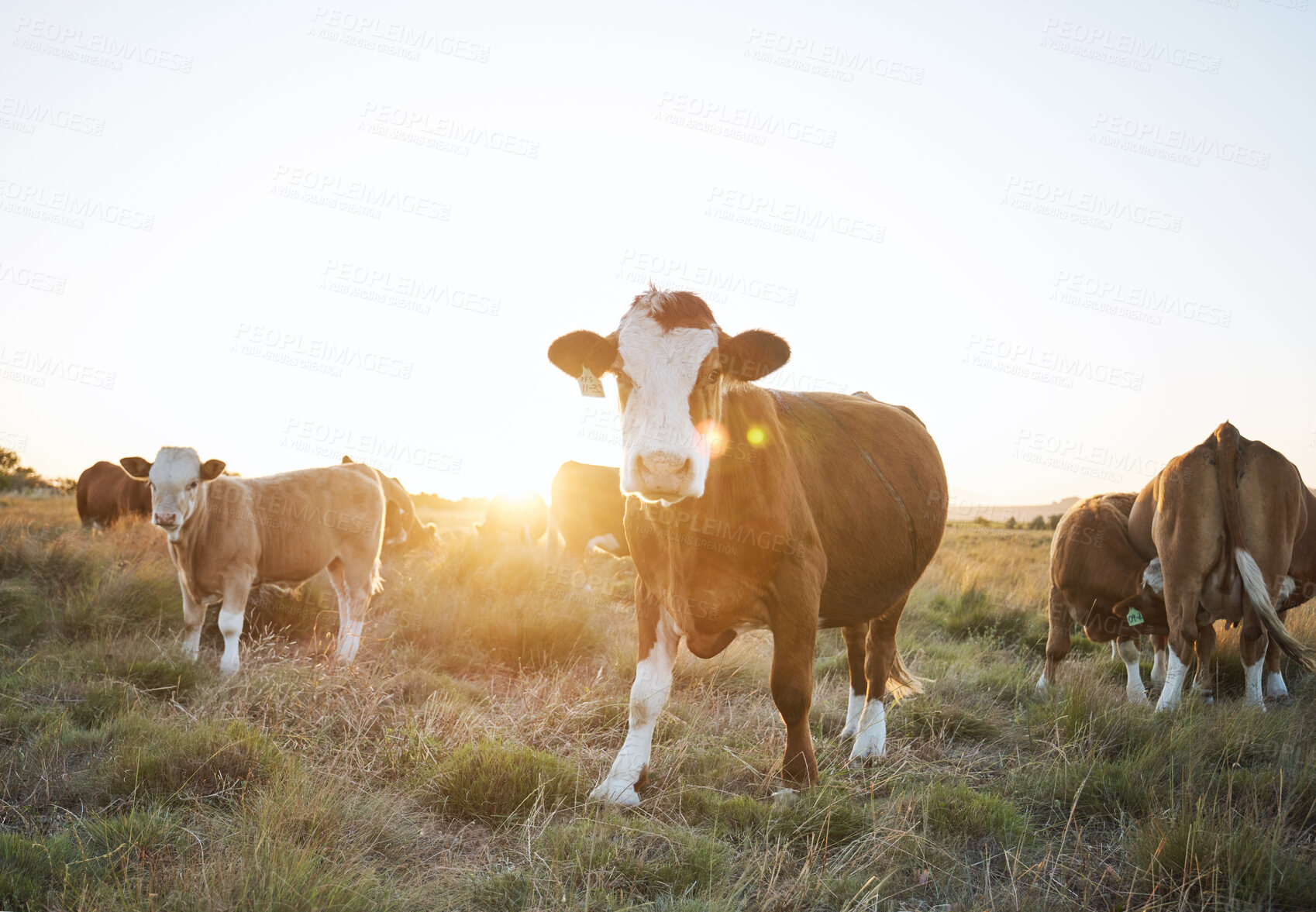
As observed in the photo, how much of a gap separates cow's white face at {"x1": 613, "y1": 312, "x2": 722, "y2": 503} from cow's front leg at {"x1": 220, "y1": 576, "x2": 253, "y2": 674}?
18.1 feet

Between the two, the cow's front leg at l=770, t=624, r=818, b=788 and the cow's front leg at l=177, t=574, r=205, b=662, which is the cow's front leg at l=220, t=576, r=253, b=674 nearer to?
the cow's front leg at l=177, t=574, r=205, b=662

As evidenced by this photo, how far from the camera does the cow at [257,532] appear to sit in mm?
7605

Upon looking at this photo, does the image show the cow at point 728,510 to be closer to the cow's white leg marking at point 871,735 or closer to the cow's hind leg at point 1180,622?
the cow's white leg marking at point 871,735

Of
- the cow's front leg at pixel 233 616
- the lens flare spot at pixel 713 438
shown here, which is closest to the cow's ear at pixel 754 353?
the lens flare spot at pixel 713 438

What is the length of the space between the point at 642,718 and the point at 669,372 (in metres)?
2.02

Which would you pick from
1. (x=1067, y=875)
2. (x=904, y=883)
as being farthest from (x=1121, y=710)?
(x=904, y=883)

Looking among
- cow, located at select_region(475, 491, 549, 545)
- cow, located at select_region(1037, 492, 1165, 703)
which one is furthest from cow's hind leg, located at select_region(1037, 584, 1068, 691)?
cow, located at select_region(475, 491, 549, 545)

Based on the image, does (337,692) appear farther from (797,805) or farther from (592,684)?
(797,805)

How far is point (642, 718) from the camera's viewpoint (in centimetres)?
418

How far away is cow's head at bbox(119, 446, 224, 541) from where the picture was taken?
7.43 m

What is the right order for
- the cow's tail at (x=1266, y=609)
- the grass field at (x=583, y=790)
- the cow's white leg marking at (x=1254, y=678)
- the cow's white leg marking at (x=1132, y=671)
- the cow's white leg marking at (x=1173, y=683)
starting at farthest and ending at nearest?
the cow's white leg marking at (x=1132, y=671) → the cow's white leg marking at (x=1254, y=678) → the cow's white leg marking at (x=1173, y=683) → the cow's tail at (x=1266, y=609) → the grass field at (x=583, y=790)

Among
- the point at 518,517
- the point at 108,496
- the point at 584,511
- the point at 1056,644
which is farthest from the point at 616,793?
the point at 108,496

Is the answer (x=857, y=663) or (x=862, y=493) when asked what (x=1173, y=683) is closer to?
(x=857, y=663)

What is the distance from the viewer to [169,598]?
841 cm
